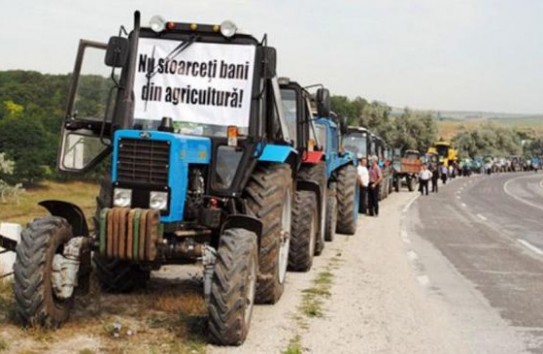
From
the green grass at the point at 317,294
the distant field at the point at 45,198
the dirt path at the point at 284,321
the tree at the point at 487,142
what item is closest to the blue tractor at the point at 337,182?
the green grass at the point at 317,294


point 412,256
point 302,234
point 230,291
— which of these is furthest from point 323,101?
point 230,291

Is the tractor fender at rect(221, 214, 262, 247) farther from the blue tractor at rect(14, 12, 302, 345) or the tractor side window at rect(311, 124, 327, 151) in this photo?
the tractor side window at rect(311, 124, 327, 151)

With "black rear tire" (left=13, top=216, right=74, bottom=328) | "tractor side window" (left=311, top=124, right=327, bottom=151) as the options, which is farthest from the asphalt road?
"black rear tire" (left=13, top=216, right=74, bottom=328)

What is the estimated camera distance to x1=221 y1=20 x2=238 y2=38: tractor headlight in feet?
26.2

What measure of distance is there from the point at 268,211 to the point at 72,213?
75.9 inches

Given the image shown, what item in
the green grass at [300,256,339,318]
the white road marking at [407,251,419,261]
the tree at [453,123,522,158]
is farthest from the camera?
the tree at [453,123,522,158]

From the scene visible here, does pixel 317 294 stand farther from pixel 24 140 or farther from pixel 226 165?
pixel 24 140

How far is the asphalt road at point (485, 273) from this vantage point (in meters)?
7.78

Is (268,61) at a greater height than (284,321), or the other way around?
(268,61)

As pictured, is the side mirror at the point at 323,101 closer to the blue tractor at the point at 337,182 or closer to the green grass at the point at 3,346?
the blue tractor at the point at 337,182

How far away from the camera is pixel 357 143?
2612 centimetres

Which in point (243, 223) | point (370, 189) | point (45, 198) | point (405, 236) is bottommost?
point (45, 198)

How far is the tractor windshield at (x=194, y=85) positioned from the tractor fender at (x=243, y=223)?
3.90 feet

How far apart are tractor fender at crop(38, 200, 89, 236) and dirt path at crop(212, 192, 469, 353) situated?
191 cm
